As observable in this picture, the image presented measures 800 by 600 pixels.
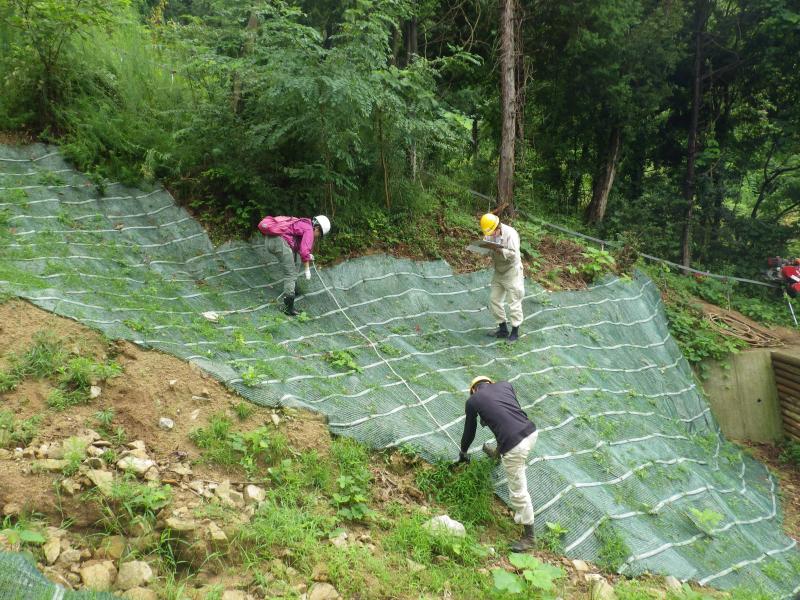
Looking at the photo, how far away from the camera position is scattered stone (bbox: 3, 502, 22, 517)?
2.54 m

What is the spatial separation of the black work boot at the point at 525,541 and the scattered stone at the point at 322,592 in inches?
49.8

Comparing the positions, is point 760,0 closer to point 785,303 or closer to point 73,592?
point 785,303

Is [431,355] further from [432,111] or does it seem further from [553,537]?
[432,111]

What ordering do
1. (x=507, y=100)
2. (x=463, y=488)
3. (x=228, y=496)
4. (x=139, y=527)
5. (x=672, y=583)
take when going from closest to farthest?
(x=139, y=527) < (x=228, y=496) < (x=672, y=583) < (x=463, y=488) < (x=507, y=100)

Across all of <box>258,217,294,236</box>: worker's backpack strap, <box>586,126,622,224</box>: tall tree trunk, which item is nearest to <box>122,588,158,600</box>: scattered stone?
<box>258,217,294,236</box>: worker's backpack strap

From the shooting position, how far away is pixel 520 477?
3.35 meters

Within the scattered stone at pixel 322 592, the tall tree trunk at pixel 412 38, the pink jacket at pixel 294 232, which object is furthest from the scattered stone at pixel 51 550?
the tall tree trunk at pixel 412 38

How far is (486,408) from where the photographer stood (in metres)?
3.39

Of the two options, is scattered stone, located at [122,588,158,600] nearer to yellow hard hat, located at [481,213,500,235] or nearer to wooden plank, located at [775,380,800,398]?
yellow hard hat, located at [481,213,500,235]

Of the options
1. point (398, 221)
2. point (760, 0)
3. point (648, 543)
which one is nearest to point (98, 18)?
point (398, 221)

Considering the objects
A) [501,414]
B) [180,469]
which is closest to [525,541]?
[501,414]

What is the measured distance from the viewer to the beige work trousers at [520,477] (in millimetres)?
3305

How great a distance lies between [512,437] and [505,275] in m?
2.66

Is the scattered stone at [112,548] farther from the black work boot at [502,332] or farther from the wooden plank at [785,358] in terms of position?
the wooden plank at [785,358]
